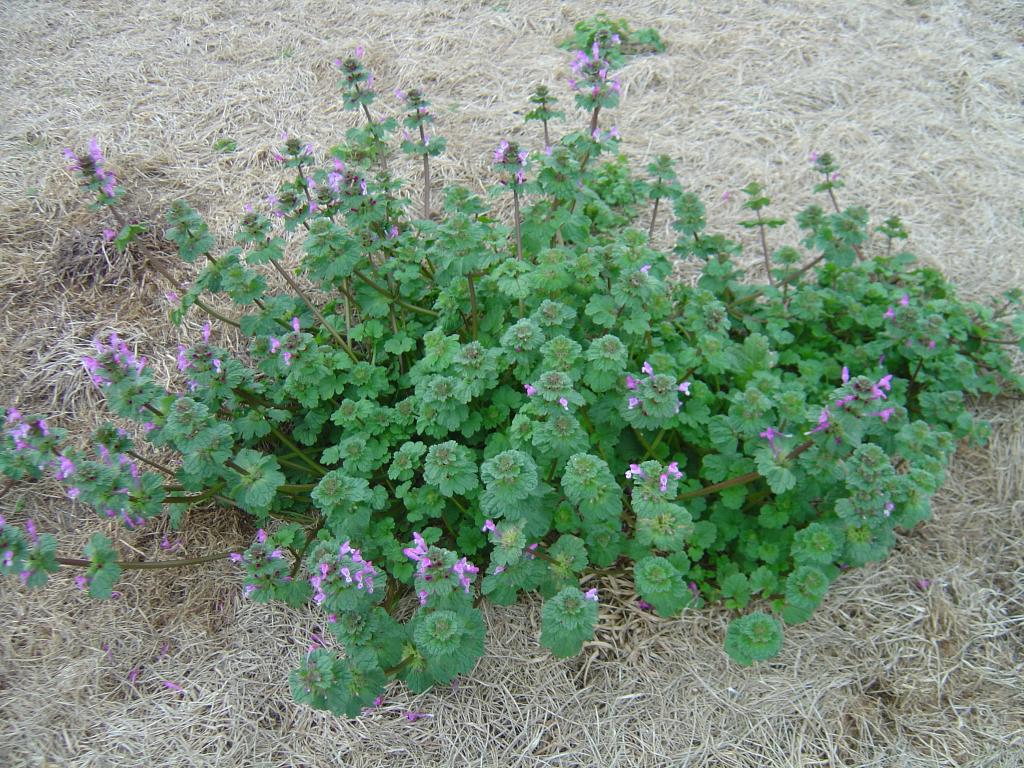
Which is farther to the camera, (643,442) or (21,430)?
(643,442)

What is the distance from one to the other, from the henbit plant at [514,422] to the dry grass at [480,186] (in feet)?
→ 0.96

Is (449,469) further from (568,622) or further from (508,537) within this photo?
(568,622)

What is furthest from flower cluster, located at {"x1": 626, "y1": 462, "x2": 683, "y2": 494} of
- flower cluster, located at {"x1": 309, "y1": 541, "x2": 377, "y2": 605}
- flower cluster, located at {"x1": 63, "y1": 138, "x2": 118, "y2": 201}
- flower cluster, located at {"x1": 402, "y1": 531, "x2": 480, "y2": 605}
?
flower cluster, located at {"x1": 63, "y1": 138, "x2": 118, "y2": 201}

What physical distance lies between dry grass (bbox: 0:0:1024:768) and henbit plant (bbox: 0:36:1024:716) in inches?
11.5

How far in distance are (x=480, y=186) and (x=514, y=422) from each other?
2.33m

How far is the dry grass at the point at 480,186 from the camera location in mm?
2439

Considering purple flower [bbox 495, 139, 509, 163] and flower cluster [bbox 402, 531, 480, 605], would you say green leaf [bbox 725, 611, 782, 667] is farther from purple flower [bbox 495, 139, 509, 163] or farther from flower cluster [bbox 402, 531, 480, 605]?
purple flower [bbox 495, 139, 509, 163]

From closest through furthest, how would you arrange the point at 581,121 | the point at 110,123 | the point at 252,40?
the point at 110,123
the point at 581,121
the point at 252,40

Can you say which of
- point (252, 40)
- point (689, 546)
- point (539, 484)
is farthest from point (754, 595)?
point (252, 40)

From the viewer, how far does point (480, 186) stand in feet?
13.9

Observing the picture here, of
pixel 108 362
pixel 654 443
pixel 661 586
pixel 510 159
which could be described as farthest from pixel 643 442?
pixel 108 362

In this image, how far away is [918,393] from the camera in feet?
10.4

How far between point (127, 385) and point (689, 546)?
81.8 inches

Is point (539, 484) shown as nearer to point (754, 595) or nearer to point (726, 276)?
point (754, 595)
